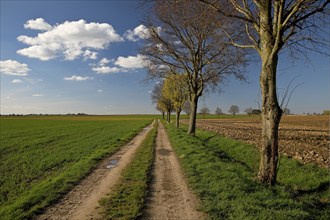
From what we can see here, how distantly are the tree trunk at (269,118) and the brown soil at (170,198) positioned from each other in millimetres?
2738

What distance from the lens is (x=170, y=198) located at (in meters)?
7.62

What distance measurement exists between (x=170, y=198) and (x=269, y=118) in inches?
158

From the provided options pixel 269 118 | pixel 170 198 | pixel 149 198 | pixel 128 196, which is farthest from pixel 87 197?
pixel 269 118

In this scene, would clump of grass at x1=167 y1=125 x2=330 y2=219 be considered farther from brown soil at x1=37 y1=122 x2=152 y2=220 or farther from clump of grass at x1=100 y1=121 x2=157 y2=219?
brown soil at x1=37 y1=122 x2=152 y2=220

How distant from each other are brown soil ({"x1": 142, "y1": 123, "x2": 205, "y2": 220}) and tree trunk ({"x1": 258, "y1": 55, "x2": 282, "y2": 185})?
2.74m

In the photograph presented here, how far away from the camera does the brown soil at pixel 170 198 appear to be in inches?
253

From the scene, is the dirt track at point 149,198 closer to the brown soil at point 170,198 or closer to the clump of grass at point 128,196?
the brown soil at point 170,198

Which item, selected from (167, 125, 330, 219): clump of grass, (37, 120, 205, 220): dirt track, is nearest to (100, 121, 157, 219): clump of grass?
(37, 120, 205, 220): dirt track

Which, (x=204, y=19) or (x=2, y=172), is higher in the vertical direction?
(x=204, y=19)

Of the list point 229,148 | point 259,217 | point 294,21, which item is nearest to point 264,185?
point 259,217

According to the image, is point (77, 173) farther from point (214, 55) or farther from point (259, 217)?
point (214, 55)

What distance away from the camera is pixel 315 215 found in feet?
21.6

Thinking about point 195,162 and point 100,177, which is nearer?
point 100,177

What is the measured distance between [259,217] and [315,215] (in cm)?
165
